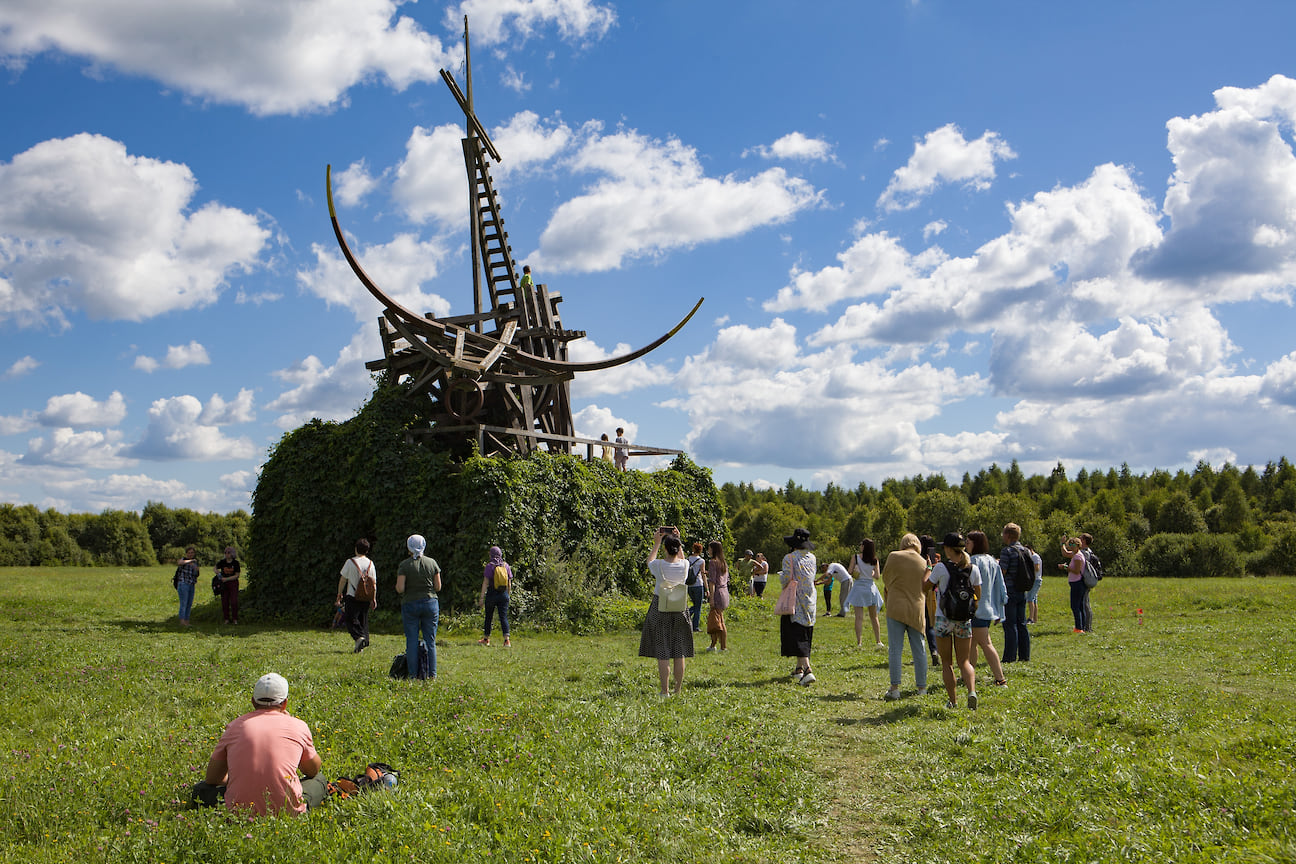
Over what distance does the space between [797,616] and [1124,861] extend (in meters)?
6.20

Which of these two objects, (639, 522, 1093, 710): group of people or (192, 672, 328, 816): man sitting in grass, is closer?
(192, 672, 328, 816): man sitting in grass

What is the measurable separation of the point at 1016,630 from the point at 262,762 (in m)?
11.6

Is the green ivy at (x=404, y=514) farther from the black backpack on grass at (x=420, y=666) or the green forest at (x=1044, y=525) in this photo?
the green forest at (x=1044, y=525)

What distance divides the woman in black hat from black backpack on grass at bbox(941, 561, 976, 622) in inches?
81.8

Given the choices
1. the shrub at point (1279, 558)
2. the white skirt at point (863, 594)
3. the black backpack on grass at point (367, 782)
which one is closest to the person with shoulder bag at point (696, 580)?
the white skirt at point (863, 594)

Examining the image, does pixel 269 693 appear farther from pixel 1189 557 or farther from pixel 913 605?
pixel 1189 557

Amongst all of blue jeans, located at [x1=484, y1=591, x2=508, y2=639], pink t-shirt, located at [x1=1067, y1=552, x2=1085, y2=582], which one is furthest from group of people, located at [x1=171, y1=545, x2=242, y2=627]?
pink t-shirt, located at [x1=1067, y1=552, x2=1085, y2=582]

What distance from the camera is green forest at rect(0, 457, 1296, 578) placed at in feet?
177

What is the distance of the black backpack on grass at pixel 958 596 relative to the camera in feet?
29.2

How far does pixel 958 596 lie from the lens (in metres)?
8.96

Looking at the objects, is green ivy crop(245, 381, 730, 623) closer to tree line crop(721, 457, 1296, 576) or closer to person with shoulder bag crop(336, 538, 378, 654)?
person with shoulder bag crop(336, 538, 378, 654)

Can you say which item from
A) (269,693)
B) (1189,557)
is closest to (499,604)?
(269,693)

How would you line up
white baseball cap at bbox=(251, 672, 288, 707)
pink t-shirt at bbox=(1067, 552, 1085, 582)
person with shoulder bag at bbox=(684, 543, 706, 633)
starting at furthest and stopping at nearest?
pink t-shirt at bbox=(1067, 552, 1085, 582)
person with shoulder bag at bbox=(684, 543, 706, 633)
white baseball cap at bbox=(251, 672, 288, 707)

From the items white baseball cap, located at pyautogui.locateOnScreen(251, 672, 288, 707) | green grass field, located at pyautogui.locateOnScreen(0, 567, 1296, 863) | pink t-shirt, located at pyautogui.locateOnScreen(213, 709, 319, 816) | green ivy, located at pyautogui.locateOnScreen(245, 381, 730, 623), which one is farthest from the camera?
green ivy, located at pyautogui.locateOnScreen(245, 381, 730, 623)
